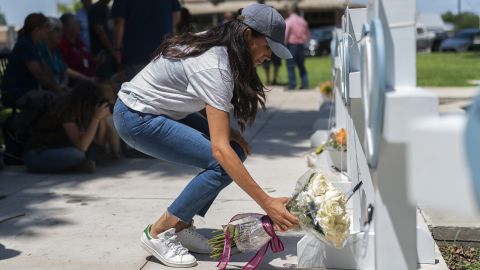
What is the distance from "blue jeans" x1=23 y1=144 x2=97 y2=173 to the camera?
5.91 m

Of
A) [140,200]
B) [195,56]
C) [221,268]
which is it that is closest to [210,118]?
[195,56]

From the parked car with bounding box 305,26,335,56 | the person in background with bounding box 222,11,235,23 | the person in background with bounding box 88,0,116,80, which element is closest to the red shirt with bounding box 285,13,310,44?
the person in background with bounding box 222,11,235,23

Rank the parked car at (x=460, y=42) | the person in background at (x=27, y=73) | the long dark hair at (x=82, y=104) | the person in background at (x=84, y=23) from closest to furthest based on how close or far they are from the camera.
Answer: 1. the long dark hair at (x=82, y=104)
2. the person in background at (x=27, y=73)
3. the person in background at (x=84, y=23)
4. the parked car at (x=460, y=42)

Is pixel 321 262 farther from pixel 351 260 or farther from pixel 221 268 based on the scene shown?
pixel 221 268

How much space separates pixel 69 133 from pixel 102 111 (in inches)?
13.1

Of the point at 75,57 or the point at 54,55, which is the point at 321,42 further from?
the point at 54,55

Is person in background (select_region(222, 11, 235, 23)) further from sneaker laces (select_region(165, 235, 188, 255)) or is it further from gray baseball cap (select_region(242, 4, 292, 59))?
sneaker laces (select_region(165, 235, 188, 255))

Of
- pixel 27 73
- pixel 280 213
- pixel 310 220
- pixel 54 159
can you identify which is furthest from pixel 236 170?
pixel 27 73

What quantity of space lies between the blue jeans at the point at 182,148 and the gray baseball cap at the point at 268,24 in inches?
23.5

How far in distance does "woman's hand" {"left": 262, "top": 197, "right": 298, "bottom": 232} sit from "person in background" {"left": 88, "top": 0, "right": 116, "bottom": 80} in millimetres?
5874

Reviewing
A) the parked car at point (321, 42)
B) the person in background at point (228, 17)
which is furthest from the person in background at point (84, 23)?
the parked car at point (321, 42)

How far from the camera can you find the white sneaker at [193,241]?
12.5ft

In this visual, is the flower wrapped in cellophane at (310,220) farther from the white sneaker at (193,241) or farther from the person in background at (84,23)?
the person in background at (84,23)

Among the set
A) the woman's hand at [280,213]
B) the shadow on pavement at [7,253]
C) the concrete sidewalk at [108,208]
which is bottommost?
the concrete sidewalk at [108,208]
